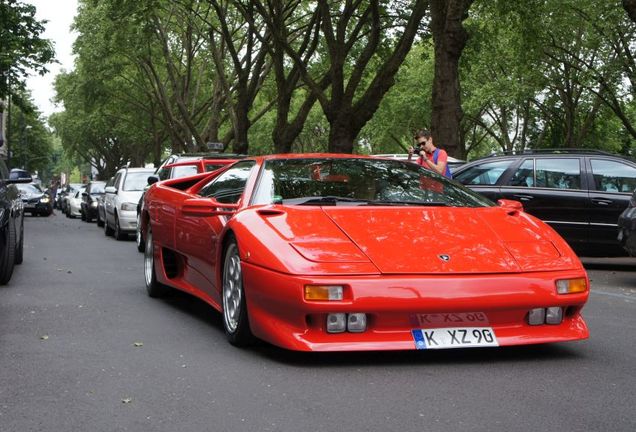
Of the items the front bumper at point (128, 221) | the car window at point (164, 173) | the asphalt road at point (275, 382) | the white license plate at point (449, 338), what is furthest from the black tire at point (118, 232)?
the white license plate at point (449, 338)

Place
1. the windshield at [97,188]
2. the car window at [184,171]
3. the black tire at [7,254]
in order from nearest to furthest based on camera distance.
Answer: the black tire at [7,254] → the car window at [184,171] → the windshield at [97,188]

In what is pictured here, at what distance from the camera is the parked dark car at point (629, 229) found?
34.9 feet

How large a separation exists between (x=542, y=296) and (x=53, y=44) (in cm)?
2821

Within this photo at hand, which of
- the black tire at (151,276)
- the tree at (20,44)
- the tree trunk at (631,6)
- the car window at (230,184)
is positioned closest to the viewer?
the car window at (230,184)

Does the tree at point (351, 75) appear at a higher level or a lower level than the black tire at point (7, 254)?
higher

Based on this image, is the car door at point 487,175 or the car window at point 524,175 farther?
the car door at point 487,175

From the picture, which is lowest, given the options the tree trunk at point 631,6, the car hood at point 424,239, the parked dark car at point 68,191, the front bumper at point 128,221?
the parked dark car at point 68,191

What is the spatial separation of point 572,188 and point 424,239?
26.0 feet

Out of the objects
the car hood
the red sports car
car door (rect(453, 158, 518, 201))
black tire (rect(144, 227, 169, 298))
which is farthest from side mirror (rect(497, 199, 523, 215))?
car door (rect(453, 158, 518, 201))

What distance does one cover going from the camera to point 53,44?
31578 mm

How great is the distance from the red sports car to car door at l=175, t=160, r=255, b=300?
0.04 m

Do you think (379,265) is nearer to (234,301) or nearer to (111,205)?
(234,301)

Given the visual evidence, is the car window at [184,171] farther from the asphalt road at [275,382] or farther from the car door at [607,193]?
the asphalt road at [275,382]

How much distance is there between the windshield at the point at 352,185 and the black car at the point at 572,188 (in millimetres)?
6424
